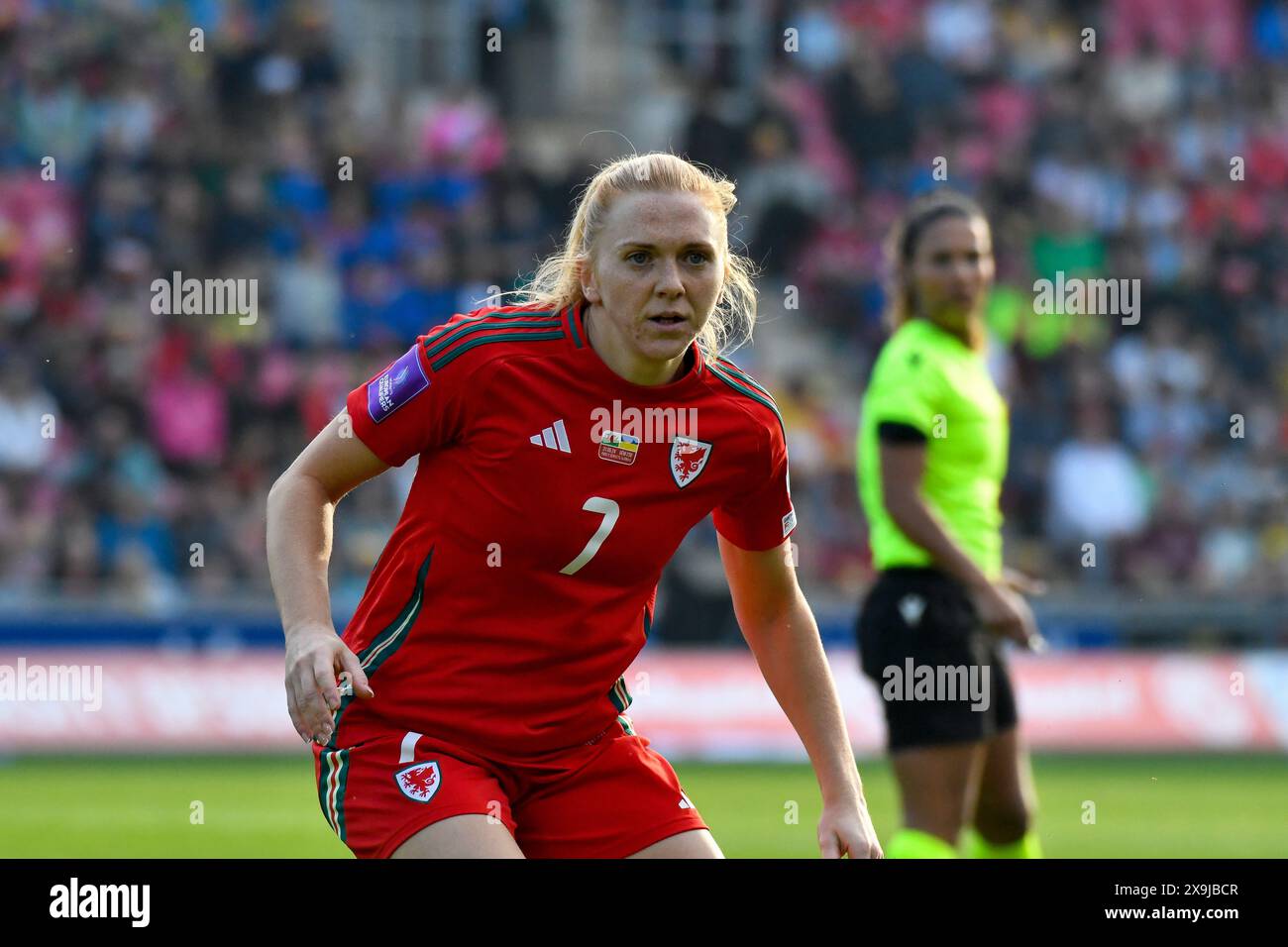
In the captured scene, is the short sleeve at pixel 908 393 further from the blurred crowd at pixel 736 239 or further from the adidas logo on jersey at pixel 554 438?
the blurred crowd at pixel 736 239

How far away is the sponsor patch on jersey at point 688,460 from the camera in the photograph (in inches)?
171

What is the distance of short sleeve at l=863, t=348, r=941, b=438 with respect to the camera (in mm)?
6312

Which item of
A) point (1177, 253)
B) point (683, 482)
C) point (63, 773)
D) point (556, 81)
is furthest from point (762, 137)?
point (683, 482)

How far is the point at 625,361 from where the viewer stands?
4320mm

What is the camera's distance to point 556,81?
18625 millimetres

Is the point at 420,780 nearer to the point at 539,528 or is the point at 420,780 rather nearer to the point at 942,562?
the point at 539,528

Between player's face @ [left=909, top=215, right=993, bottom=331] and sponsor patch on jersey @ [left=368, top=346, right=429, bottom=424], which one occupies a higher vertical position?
player's face @ [left=909, top=215, right=993, bottom=331]

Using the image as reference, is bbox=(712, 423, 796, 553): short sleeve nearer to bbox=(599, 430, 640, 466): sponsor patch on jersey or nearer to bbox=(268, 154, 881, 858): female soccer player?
bbox=(268, 154, 881, 858): female soccer player

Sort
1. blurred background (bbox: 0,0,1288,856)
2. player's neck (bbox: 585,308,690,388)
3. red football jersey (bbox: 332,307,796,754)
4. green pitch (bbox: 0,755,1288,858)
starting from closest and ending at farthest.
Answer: red football jersey (bbox: 332,307,796,754), player's neck (bbox: 585,308,690,388), green pitch (bbox: 0,755,1288,858), blurred background (bbox: 0,0,1288,856)

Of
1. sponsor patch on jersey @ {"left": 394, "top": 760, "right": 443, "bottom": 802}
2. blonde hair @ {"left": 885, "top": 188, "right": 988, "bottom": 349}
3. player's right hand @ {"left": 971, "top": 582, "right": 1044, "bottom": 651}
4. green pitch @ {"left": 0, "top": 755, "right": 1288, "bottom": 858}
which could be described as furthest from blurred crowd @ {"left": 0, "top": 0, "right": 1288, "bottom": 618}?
sponsor patch on jersey @ {"left": 394, "top": 760, "right": 443, "bottom": 802}

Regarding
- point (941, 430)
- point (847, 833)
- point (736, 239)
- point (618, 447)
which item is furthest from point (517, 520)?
point (736, 239)

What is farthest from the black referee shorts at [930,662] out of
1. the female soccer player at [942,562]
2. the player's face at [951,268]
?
the player's face at [951,268]

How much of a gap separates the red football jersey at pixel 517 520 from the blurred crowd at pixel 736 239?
915 centimetres

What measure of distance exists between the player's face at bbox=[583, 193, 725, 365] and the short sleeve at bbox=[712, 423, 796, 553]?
0.36 meters
